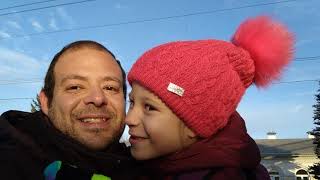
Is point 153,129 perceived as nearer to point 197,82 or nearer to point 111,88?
point 197,82

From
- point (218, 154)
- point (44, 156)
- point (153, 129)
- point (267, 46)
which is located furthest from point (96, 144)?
point (267, 46)

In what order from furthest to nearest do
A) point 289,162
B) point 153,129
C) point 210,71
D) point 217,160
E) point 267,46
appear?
point 289,162 < point 267,46 < point 210,71 < point 153,129 < point 217,160

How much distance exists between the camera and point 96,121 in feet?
9.42

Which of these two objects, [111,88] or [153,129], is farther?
[111,88]

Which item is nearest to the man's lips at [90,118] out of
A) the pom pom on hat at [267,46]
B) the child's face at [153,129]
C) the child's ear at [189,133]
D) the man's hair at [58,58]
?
the man's hair at [58,58]

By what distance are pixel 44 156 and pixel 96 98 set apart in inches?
22.3

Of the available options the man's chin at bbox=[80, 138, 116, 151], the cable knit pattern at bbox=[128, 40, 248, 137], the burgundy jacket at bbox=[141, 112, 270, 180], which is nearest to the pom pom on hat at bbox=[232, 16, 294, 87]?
the cable knit pattern at bbox=[128, 40, 248, 137]

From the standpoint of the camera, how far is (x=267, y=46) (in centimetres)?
268

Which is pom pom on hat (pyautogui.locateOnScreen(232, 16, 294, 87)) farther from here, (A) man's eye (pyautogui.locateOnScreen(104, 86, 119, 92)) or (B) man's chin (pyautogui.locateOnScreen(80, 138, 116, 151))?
(B) man's chin (pyautogui.locateOnScreen(80, 138, 116, 151))

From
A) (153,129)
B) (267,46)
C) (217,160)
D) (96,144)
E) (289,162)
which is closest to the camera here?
(217,160)

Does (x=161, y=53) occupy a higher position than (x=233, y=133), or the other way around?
(x=161, y=53)

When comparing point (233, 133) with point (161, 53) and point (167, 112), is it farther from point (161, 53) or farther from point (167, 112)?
point (161, 53)

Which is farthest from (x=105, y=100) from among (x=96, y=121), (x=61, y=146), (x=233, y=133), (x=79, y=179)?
(x=233, y=133)

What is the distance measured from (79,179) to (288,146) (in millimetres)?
41575
